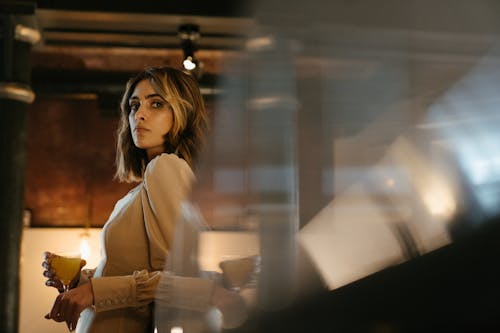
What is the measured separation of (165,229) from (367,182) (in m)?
0.75

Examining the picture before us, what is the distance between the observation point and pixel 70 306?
4.61 ft

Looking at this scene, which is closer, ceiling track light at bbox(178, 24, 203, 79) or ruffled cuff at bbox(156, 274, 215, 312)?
ruffled cuff at bbox(156, 274, 215, 312)

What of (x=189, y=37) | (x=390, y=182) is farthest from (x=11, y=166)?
(x=390, y=182)

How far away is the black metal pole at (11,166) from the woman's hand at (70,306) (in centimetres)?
248

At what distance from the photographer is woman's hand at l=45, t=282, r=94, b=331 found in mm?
1396

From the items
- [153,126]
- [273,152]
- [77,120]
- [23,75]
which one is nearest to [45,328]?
[77,120]

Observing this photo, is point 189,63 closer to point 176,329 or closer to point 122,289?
point 122,289

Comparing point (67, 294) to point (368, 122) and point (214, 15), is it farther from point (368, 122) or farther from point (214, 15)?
point (214, 15)

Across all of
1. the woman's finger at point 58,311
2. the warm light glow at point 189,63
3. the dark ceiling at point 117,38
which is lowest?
the woman's finger at point 58,311

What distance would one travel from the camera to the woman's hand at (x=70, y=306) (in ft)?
4.58

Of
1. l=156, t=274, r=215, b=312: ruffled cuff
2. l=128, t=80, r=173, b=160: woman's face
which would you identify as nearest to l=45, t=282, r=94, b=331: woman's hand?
l=156, t=274, r=215, b=312: ruffled cuff

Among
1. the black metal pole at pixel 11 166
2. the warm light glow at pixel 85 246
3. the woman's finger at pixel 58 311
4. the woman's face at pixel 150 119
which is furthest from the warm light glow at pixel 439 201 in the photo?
the warm light glow at pixel 85 246

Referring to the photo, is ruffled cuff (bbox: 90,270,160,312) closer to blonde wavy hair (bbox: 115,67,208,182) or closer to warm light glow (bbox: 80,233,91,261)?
blonde wavy hair (bbox: 115,67,208,182)

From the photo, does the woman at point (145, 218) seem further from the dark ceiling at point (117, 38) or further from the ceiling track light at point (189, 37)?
the ceiling track light at point (189, 37)
